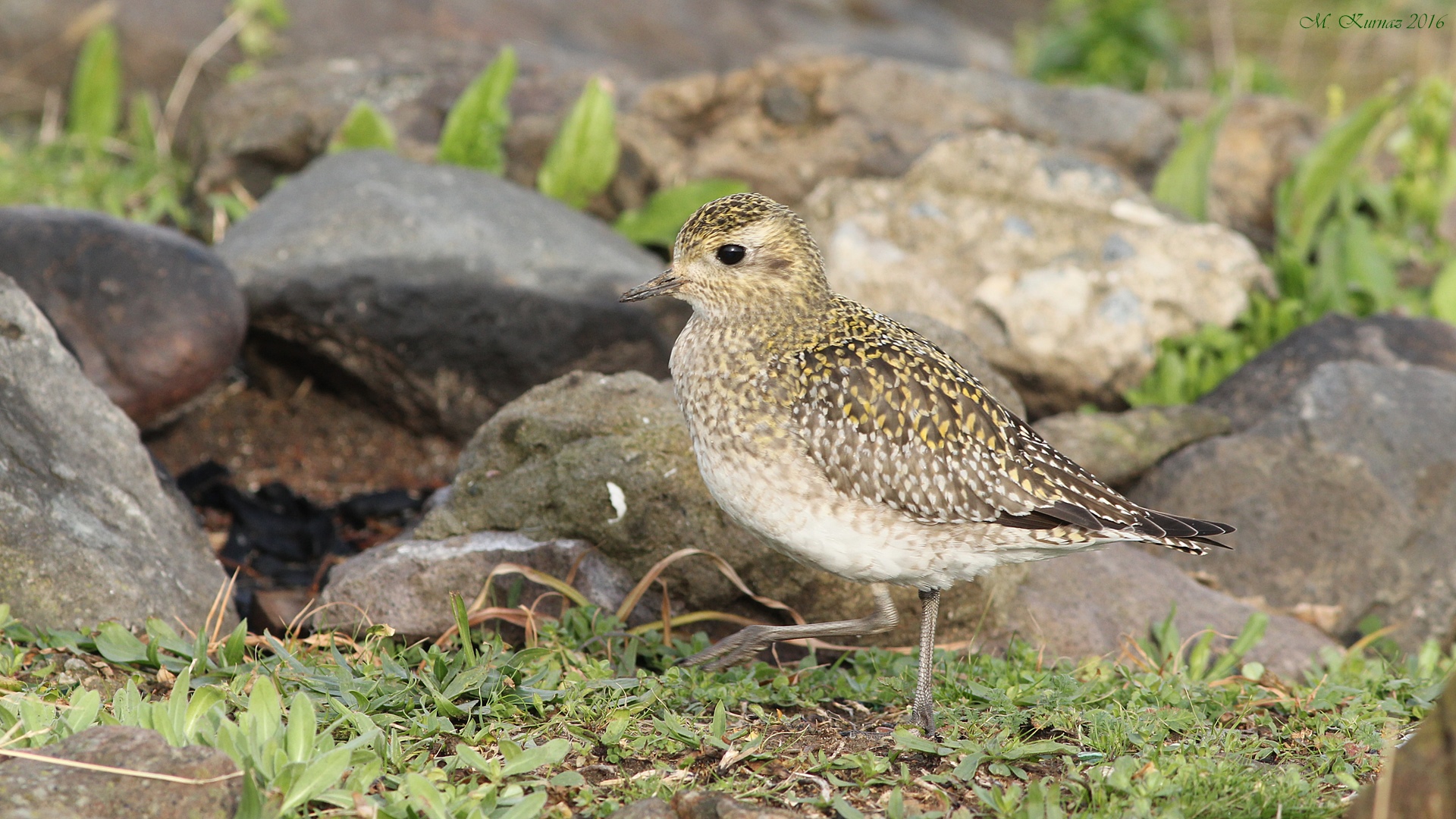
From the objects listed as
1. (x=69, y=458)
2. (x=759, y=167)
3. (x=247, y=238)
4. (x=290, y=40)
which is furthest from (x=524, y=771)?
(x=290, y=40)

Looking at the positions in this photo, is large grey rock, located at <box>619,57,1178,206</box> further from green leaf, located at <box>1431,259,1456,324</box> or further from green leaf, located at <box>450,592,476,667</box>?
green leaf, located at <box>450,592,476,667</box>

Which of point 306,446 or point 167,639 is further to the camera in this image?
point 306,446

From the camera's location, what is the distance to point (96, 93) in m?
12.4

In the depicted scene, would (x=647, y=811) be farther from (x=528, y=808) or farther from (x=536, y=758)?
(x=536, y=758)

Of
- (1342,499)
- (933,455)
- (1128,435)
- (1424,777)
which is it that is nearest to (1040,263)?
(1128,435)

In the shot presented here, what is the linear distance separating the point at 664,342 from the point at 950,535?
167 inches

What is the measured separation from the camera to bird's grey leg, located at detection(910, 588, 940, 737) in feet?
16.4

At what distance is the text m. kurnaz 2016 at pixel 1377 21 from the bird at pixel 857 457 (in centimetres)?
596

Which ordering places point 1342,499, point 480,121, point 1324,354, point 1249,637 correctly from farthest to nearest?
point 480,121
point 1324,354
point 1342,499
point 1249,637

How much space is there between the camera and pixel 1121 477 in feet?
26.7

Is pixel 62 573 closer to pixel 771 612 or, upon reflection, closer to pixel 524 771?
pixel 524 771

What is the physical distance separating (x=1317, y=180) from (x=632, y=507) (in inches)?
283

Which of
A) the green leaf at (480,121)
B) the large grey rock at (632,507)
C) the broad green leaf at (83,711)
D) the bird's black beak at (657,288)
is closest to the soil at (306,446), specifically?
the large grey rock at (632,507)

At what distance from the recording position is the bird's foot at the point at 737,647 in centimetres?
557
